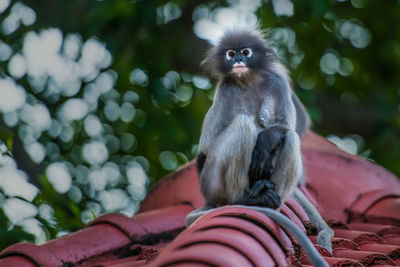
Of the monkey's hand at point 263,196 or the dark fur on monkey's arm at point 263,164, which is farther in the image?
the dark fur on monkey's arm at point 263,164

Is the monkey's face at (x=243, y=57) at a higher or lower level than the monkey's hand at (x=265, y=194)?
higher

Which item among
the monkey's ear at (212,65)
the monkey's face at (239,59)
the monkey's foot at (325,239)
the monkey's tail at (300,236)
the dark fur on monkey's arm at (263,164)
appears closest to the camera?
the monkey's tail at (300,236)

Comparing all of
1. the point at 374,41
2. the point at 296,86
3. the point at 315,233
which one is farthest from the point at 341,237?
the point at 374,41

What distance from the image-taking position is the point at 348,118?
27.3 feet

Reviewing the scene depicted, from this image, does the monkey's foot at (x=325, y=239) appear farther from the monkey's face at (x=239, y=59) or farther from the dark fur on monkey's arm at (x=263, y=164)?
the monkey's face at (x=239, y=59)

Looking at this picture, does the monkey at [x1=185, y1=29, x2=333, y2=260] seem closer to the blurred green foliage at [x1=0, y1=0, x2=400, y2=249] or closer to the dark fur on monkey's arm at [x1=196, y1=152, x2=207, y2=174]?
the dark fur on monkey's arm at [x1=196, y1=152, x2=207, y2=174]

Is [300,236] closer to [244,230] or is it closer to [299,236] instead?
[299,236]

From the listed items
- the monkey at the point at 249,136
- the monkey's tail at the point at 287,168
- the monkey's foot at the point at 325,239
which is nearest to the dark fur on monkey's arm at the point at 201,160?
the monkey at the point at 249,136

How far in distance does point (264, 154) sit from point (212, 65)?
1.15 meters

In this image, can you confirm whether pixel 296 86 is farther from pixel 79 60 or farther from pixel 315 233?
pixel 315 233

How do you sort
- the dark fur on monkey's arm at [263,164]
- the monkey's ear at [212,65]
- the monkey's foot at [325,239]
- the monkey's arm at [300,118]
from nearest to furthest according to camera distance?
the monkey's foot at [325,239], the dark fur on monkey's arm at [263,164], the monkey's ear at [212,65], the monkey's arm at [300,118]

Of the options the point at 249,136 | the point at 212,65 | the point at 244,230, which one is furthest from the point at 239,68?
the point at 244,230

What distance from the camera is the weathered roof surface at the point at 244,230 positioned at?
2.58 m

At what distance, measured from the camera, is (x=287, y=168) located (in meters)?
3.76
